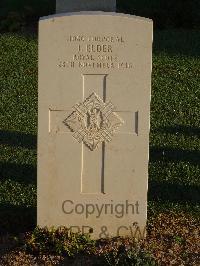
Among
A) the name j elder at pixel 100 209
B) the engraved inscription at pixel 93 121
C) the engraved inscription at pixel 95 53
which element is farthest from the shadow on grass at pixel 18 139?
the engraved inscription at pixel 95 53

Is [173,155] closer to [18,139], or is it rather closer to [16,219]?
[18,139]

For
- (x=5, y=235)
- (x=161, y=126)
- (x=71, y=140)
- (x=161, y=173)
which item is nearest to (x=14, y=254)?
(x=5, y=235)

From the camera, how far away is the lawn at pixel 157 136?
621 cm

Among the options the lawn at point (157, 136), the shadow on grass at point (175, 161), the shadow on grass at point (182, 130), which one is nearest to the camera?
the lawn at point (157, 136)

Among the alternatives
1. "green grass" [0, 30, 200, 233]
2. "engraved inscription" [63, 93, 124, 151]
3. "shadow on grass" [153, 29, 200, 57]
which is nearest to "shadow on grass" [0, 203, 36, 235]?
"green grass" [0, 30, 200, 233]

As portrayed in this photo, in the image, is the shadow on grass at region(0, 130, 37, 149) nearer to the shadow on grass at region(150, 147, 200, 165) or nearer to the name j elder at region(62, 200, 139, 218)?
the shadow on grass at region(150, 147, 200, 165)

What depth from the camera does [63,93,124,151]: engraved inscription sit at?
17.1 feet

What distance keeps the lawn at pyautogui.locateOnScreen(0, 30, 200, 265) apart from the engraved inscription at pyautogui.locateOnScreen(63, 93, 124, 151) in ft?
2.98

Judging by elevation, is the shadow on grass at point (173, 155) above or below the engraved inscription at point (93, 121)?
below

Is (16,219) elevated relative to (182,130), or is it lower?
lower

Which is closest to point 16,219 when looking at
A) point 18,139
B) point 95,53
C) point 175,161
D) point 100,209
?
point 100,209

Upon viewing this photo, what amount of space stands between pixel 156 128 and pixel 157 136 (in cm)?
40

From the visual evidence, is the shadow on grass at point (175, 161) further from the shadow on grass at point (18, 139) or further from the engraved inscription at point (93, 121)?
the engraved inscription at point (93, 121)

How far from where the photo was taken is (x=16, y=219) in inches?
237
